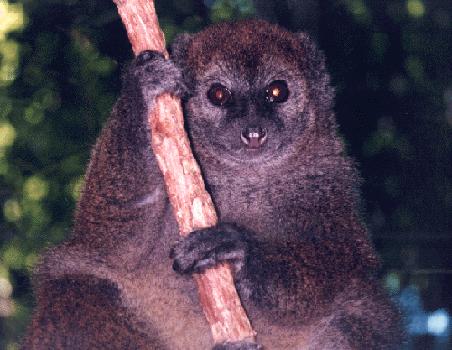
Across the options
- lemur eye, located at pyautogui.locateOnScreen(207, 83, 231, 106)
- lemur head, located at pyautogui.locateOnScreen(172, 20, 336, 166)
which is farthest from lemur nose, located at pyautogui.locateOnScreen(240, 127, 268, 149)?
lemur eye, located at pyautogui.locateOnScreen(207, 83, 231, 106)

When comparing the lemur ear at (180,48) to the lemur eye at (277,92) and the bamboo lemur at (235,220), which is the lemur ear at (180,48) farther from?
the lemur eye at (277,92)

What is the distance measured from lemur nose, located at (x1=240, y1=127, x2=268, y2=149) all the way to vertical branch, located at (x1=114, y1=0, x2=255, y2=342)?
0.67 m

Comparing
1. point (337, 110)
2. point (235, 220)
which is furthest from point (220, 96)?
point (337, 110)

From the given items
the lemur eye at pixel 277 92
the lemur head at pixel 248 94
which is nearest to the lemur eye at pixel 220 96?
the lemur head at pixel 248 94

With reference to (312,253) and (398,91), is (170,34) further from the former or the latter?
(312,253)

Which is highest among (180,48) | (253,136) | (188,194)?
(180,48)

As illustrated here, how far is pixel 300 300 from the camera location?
5199mm

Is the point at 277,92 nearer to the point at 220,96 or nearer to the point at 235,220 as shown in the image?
the point at 220,96

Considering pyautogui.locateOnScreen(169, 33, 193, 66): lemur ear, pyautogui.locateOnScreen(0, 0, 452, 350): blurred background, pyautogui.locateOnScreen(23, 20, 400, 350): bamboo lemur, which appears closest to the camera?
pyautogui.locateOnScreen(23, 20, 400, 350): bamboo lemur

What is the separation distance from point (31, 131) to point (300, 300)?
3.70 metres

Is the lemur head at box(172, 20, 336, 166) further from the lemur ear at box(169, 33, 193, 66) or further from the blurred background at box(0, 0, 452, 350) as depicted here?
the blurred background at box(0, 0, 452, 350)

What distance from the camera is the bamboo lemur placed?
516 cm

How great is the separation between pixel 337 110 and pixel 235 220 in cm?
395

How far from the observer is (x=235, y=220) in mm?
5609
